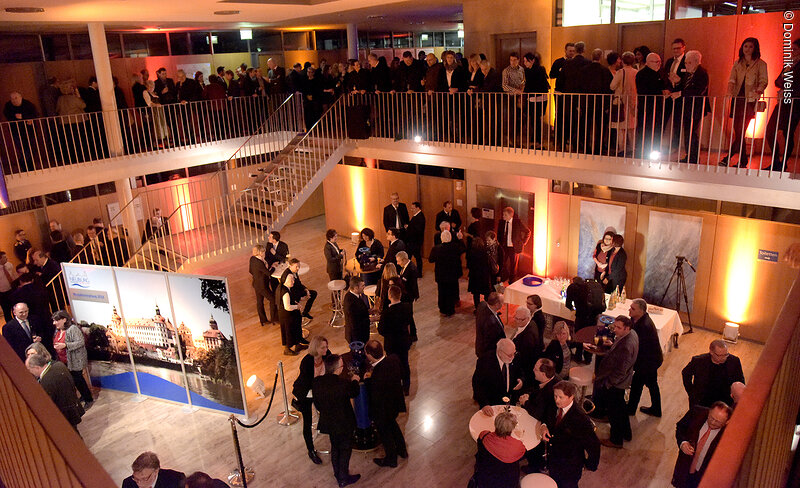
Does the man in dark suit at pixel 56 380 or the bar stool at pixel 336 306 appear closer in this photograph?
the man in dark suit at pixel 56 380

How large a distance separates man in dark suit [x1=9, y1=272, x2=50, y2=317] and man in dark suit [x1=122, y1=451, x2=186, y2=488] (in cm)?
533

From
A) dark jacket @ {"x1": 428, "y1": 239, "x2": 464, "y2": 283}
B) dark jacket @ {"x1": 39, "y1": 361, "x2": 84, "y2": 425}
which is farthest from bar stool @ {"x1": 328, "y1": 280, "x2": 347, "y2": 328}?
dark jacket @ {"x1": 39, "y1": 361, "x2": 84, "y2": 425}

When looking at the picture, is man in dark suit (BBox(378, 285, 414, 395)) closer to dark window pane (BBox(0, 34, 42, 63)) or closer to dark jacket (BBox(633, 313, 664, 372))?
dark jacket (BBox(633, 313, 664, 372))

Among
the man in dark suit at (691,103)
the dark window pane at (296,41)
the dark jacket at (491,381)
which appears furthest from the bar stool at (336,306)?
the dark window pane at (296,41)

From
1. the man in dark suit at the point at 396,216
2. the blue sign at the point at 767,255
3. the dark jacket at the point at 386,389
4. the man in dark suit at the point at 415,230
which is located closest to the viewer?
the dark jacket at the point at 386,389

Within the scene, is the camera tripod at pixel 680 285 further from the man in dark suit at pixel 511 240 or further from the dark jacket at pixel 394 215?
the dark jacket at pixel 394 215

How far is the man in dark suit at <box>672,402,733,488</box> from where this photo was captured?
4.88 metres

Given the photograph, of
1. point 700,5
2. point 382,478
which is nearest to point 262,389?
point 382,478

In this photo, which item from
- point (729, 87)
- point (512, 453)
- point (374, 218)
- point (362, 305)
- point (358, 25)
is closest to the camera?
point (512, 453)

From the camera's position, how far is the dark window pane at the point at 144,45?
14641mm

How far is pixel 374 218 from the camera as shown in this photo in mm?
14734

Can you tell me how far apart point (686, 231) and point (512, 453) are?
20.3 feet

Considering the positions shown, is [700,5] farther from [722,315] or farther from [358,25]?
[358,25]

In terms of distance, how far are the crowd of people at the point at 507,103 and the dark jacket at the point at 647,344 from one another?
8.53 ft
